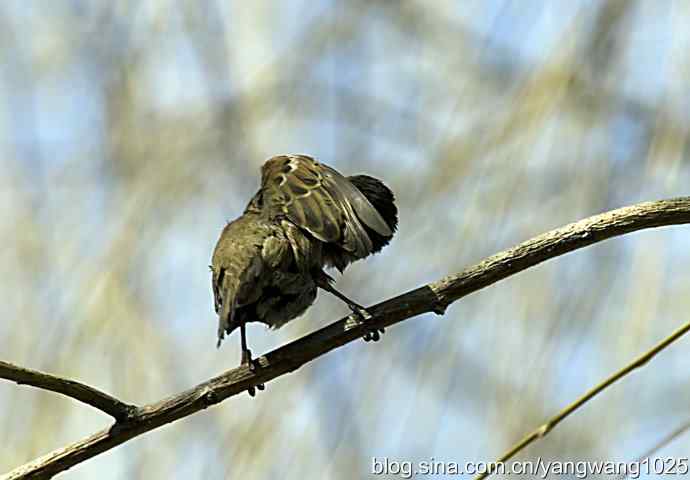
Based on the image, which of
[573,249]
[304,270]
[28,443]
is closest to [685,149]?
[573,249]

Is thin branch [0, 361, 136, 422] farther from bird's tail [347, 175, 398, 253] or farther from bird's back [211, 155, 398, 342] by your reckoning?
bird's tail [347, 175, 398, 253]

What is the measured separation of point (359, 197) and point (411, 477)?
51cm

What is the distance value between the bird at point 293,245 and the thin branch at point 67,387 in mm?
355

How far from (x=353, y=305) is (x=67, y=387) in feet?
1.80

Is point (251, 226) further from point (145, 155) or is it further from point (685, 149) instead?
point (685, 149)

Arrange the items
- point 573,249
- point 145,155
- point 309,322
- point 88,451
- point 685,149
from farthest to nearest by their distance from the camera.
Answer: point 145,155
point 309,322
point 685,149
point 573,249
point 88,451

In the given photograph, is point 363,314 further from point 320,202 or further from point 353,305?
point 320,202

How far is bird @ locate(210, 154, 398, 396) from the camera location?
1806mm

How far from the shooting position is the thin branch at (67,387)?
1.30 metres

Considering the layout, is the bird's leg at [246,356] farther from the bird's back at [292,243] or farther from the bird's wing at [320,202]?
the bird's wing at [320,202]

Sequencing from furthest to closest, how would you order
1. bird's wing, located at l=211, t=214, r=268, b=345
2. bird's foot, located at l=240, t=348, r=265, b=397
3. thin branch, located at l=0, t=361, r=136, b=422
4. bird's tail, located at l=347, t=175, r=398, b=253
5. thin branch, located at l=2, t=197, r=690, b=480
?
bird's tail, located at l=347, t=175, r=398, b=253
bird's wing, located at l=211, t=214, r=268, b=345
bird's foot, located at l=240, t=348, r=265, b=397
thin branch, located at l=2, t=197, r=690, b=480
thin branch, located at l=0, t=361, r=136, b=422

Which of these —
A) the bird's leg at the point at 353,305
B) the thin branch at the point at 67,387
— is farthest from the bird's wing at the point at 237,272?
the thin branch at the point at 67,387

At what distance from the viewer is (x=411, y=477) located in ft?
5.57

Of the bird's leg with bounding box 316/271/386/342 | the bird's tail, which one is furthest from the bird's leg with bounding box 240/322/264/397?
the bird's tail
